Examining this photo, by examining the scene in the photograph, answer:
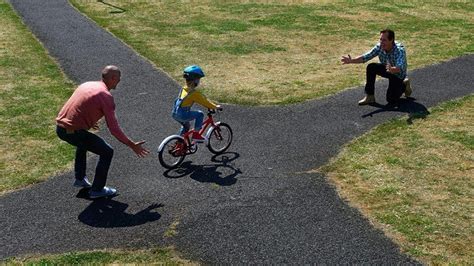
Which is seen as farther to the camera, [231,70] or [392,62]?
[231,70]

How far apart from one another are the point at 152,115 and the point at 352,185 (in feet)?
17.2

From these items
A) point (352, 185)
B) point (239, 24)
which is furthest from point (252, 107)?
point (239, 24)

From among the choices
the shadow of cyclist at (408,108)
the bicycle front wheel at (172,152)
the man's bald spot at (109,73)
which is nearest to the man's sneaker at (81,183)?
the bicycle front wheel at (172,152)

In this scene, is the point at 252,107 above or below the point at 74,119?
below

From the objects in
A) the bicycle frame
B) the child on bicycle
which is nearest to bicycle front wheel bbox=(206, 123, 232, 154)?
the bicycle frame

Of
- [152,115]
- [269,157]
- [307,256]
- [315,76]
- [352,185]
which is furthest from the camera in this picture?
[315,76]

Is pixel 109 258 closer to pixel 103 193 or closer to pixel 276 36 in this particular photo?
pixel 103 193

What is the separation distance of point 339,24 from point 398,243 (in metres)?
15.3

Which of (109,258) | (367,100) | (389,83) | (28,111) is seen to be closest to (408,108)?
(389,83)

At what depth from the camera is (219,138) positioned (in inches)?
415

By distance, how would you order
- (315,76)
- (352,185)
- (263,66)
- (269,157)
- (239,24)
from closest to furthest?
(352,185) → (269,157) → (315,76) → (263,66) → (239,24)

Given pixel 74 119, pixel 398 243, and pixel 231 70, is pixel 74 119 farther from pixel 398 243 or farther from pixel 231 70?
pixel 231 70

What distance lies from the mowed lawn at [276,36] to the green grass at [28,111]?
3.15 metres

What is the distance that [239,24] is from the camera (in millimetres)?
21719
